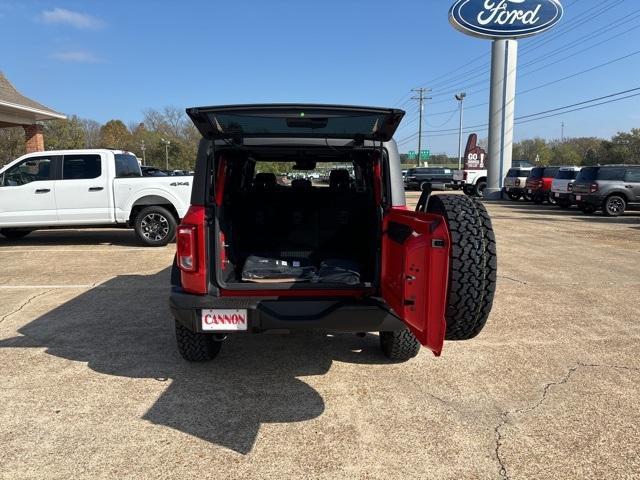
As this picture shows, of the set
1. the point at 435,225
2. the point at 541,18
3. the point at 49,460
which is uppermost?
the point at 541,18

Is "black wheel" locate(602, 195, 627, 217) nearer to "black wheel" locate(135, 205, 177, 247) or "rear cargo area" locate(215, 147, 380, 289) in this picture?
"black wheel" locate(135, 205, 177, 247)

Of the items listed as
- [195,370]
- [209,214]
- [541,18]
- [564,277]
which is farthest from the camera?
[541,18]

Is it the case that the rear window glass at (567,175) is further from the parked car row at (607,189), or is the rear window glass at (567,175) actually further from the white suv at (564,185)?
the parked car row at (607,189)

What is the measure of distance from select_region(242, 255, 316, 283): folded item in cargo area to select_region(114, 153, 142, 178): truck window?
7.08m

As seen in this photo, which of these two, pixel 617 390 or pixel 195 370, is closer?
pixel 617 390

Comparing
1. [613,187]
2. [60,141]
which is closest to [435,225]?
[613,187]

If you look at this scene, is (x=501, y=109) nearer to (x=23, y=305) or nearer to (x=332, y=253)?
(x=332, y=253)

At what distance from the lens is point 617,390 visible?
370 centimetres

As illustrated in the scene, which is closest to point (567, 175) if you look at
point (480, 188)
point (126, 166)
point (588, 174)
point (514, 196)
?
point (588, 174)

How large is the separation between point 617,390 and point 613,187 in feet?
52.4

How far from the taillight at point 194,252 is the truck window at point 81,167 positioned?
7560 mm

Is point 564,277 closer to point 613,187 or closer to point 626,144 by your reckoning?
point 613,187

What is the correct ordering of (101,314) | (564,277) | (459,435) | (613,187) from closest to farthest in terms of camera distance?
(459,435), (101,314), (564,277), (613,187)

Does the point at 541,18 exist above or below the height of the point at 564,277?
above
